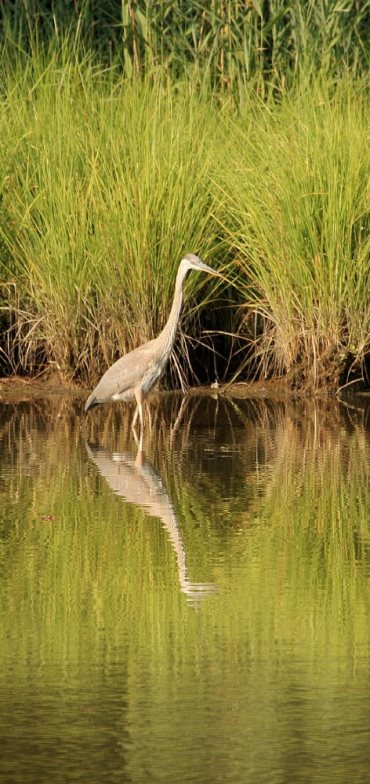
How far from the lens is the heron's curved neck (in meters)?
10.1

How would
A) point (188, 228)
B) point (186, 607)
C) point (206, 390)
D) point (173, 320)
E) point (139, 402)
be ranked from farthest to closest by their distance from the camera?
1. point (206, 390)
2. point (188, 228)
3. point (173, 320)
4. point (139, 402)
5. point (186, 607)

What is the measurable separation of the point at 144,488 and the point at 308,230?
3237 millimetres

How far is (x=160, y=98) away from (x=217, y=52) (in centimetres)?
167

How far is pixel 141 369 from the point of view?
9938 millimetres

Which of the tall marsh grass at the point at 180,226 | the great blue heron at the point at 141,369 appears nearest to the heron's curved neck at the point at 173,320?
the great blue heron at the point at 141,369

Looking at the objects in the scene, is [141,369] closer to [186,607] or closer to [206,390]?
[206,390]

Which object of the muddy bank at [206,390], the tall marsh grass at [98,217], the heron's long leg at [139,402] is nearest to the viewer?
the heron's long leg at [139,402]

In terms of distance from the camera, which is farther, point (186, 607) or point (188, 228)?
point (188, 228)

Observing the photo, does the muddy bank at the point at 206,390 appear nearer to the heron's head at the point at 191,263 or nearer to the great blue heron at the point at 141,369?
the great blue heron at the point at 141,369

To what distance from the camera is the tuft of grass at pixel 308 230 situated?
10633 millimetres

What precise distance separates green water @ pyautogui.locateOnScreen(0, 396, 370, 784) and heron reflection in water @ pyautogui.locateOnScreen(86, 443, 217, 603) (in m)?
0.02

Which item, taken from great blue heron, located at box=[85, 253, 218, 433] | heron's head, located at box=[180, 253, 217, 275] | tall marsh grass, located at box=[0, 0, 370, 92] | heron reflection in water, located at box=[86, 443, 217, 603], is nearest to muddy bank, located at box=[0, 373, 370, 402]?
great blue heron, located at box=[85, 253, 218, 433]

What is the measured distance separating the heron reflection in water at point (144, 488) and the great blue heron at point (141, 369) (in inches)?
25.9

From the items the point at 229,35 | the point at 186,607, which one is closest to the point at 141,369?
the point at 229,35
